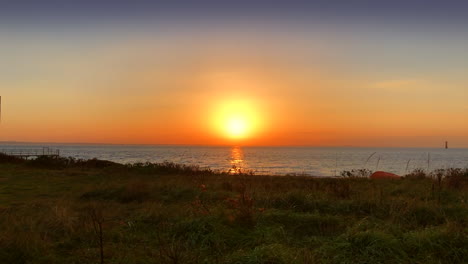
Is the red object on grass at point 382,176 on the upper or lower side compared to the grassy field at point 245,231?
lower

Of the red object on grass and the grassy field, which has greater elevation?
the grassy field

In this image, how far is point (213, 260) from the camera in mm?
5426

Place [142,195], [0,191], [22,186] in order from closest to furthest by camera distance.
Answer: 1. [142,195]
2. [0,191]
3. [22,186]

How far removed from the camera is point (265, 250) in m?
5.29

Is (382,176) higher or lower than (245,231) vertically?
lower

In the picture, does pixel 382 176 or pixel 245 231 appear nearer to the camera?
pixel 245 231

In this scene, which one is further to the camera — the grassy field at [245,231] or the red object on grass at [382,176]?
the red object on grass at [382,176]

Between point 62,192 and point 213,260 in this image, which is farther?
point 62,192

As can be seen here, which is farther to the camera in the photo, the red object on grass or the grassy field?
the red object on grass

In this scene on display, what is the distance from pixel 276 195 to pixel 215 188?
3.59 metres

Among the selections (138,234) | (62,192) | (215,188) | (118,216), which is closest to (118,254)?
(138,234)

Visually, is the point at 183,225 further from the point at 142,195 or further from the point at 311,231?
the point at 142,195

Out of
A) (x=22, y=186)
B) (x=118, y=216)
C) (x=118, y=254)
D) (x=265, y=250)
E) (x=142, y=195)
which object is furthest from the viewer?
(x=22, y=186)

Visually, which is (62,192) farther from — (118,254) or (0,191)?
(118,254)
